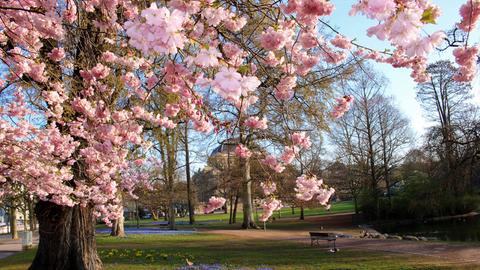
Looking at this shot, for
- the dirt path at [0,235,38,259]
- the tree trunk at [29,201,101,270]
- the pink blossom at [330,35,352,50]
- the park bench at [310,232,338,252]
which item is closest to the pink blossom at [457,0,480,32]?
the pink blossom at [330,35,352,50]

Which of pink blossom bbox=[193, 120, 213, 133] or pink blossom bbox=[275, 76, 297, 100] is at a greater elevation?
pink blossom bbox=[275, 76, 297, 100]

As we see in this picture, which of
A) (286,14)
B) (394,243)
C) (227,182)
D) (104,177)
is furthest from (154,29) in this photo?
(227,182)

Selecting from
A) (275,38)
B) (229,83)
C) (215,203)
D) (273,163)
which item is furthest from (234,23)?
(215,203)

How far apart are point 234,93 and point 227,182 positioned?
88.9 ft

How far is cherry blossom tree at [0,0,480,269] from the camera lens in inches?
88.9

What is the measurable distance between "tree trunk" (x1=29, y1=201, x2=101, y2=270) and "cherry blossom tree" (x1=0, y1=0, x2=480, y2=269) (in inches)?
0.9

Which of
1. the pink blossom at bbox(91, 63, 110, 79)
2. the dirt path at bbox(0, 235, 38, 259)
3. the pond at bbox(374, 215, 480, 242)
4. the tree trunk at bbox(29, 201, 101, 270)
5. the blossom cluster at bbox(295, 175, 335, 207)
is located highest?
the pink blossom at bbox(91, 63, 110, 79)

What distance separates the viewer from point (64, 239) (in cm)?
1041

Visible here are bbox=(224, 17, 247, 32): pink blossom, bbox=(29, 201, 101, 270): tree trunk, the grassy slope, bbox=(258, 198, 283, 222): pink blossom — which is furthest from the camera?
the grassy slope

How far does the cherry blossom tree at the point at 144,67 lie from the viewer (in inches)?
88.9

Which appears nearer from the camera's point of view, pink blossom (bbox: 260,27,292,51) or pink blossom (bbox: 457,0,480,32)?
pink blossom (bbox: 457,0,480,32)

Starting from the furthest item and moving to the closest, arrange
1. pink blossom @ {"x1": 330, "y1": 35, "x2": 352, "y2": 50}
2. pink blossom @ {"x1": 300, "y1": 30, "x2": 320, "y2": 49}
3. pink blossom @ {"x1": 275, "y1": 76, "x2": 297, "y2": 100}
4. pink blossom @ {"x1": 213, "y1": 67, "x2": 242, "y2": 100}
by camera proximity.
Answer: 1. pink blossom @ {"x1": 330, "y1": 35, "x2": 352, "y2": 50}
2. pink blossom @ {"x1": 275, "y1": 76, "x2": 297, "y2": 100}
3. pink blossom @ {"x1": 300, "y1": 30, "x2": 320, "y2": 49}
4. pink blossom @ {"x1": 213, "y1": 67, "x2": 242, "y2": 100}

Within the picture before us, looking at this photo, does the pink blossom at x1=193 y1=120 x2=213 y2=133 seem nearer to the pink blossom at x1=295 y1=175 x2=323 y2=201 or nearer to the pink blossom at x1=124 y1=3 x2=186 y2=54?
the pink blossom at x1=295 y1=175 x2=323 y2=201

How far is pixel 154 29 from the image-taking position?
209 cm
